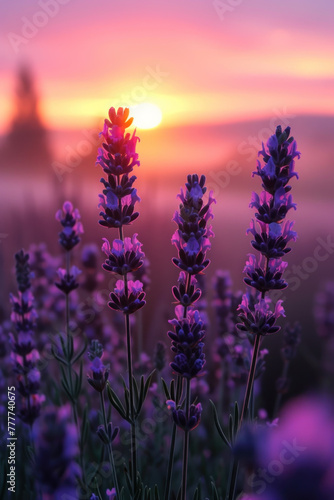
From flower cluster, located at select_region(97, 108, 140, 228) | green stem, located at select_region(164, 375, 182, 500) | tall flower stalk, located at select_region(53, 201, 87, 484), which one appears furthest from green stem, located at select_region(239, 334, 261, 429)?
tall flower stalk, located at select_region(53, 201, 87, 484)

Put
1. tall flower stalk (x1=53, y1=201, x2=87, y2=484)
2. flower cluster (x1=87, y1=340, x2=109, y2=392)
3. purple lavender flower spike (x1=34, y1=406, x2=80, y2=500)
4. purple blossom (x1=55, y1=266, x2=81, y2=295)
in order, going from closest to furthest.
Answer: purple lavender flower spike (x1=34, y1=406, x2=80, y2=500) < flower cluster (x1=87, y1=340, x2=109, y2=392) < tall flower stalk (x1=53, y1=201, x2=87, y2=484) < purple blossom (x1=55, y1=266, x2=81, y2=295)

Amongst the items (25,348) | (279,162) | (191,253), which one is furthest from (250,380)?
(25,348)

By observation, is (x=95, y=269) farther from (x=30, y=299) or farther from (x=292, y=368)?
(x=292, y=368)

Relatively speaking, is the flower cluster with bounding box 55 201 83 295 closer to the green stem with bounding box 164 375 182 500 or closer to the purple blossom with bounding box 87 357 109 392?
the purple blossom with bounding box 87 357 109 392

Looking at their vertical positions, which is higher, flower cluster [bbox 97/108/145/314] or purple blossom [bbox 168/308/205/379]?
flower cluster [bbox 97/108/145/314]

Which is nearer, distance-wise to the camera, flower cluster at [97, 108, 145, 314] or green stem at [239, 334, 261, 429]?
green stem at [239, 334, 261, 429]
